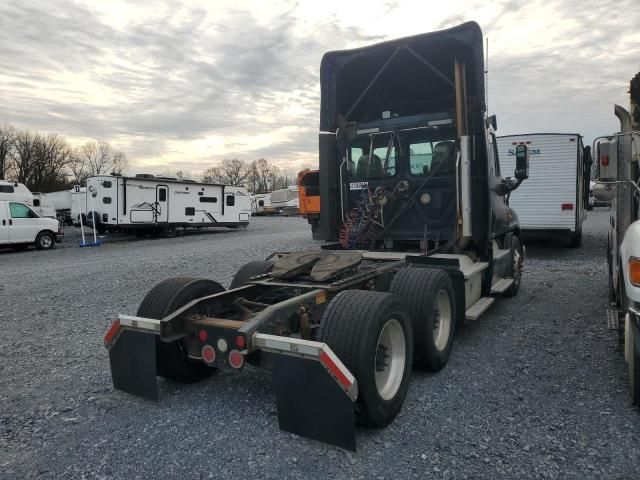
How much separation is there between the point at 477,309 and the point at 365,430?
8.83 feet

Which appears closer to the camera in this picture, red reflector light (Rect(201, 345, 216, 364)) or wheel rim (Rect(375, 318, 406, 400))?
red reflector light (Rect(201, 345, 216, 364))

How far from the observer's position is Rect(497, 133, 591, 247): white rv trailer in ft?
39.1

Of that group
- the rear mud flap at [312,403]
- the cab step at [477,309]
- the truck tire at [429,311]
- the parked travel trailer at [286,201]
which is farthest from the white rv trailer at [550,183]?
the parked travel trailer at [286,201]

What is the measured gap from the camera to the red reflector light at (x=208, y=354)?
11.3 feet

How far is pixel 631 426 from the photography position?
10.8ft

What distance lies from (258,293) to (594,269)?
27.2 feet

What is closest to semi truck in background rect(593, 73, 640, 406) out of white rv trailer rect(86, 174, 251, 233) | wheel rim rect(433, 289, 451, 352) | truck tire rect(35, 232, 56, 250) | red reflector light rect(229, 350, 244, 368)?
wheel rim rect(433, 289, 451, 352)

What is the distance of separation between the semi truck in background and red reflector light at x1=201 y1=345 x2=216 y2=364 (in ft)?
9.49

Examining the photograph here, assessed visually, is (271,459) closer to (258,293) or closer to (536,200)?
(258,293)

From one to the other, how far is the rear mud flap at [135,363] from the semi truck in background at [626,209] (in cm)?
342

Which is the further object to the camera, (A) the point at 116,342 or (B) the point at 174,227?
(B) the point at 174,227

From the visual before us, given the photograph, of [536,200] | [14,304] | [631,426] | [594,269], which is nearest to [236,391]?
[631,426]

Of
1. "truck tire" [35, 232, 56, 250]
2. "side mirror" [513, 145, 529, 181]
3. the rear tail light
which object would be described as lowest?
"truck tire" [35, 232, 56, 250]

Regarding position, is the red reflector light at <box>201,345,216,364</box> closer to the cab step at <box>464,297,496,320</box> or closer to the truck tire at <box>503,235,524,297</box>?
the cab step at <box>464,297,496,320</box>
